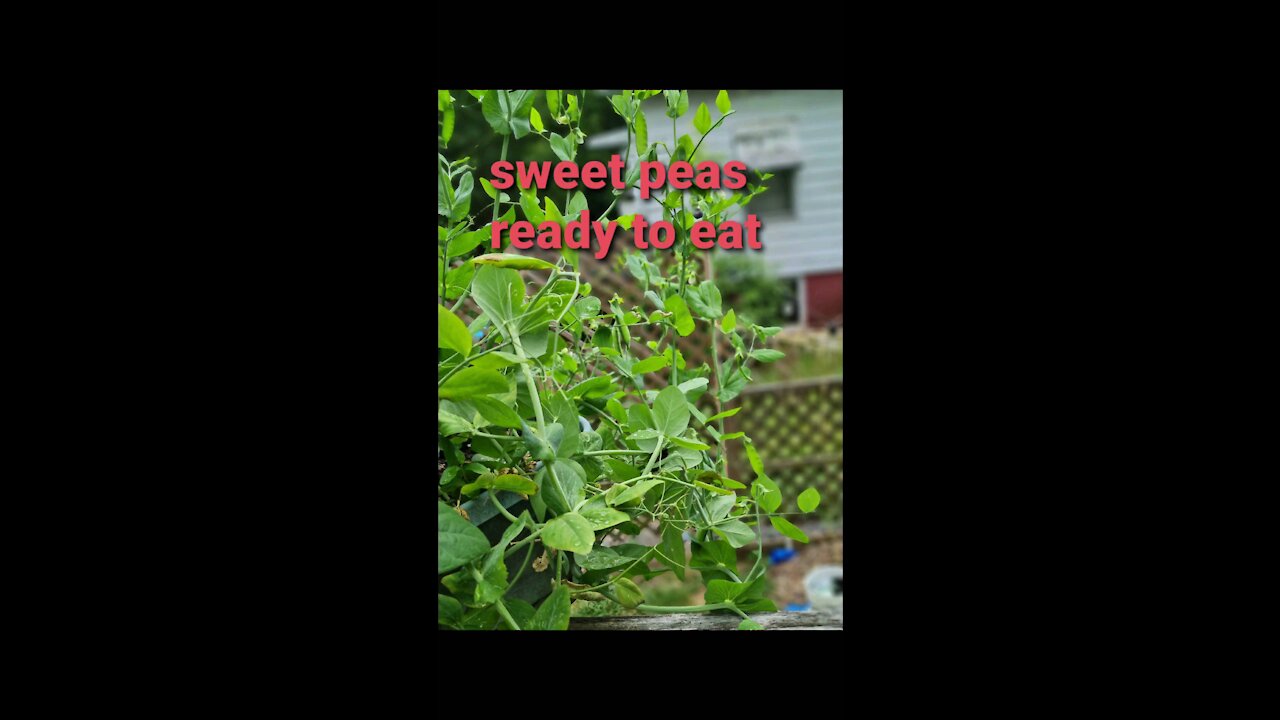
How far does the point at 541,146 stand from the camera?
523 centimetres

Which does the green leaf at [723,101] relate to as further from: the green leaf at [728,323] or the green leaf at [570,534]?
the green leaf at [570,534]

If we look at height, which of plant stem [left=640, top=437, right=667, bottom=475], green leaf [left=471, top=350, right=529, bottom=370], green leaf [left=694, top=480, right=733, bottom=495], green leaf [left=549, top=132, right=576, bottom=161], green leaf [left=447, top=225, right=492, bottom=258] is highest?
→ green leaf [left=549, top=132, right=576, bottom=161]

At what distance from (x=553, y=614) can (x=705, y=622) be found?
187 millimetres

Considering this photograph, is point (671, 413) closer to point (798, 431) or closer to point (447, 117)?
point (447, 117)

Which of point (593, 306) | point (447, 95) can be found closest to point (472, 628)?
point (593, 306)

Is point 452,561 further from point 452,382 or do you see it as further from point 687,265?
point 687,265

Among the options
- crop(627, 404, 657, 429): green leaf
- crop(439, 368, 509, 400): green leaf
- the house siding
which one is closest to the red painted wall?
the house siding

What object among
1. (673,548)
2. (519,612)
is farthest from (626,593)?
(519,612)

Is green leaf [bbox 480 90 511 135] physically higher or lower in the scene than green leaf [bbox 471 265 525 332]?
higher

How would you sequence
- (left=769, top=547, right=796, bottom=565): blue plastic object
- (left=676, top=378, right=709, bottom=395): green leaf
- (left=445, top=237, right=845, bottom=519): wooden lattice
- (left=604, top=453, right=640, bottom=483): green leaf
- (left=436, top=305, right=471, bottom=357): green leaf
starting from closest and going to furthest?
1. (left=436, top=305, right=471, bottom=357): green leaf
2. (left=604, top=453, right=640, bottom=483): green leaf
3. (left=676, top=378, right=709, bottom=395): green leaf
4. (left=769, top=547, right=796, bottom=565): blue plastic object
5. (left=445, top=237, right=845, bottom=519): wooden lattice

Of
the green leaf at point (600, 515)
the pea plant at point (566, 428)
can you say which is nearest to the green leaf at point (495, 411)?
the pea plant at point (566, 428)

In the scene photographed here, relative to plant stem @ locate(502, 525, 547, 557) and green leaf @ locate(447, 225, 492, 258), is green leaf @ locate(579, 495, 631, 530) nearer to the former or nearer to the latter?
plant stem @ locate(502, 525, 547, 557)

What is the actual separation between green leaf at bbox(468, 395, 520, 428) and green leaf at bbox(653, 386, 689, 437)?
189 millimetres

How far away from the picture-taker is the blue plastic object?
3.38 m
